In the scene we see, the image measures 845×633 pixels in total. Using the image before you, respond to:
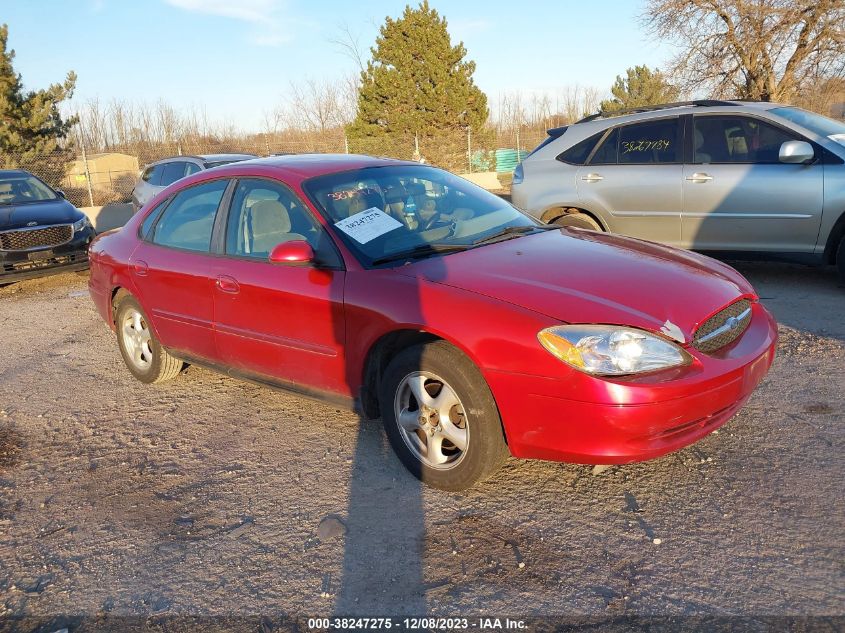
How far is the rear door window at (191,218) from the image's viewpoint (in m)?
4.60

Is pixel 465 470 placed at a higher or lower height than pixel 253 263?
lower

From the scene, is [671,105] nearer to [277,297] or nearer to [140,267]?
[277,297]

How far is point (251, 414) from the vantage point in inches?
184

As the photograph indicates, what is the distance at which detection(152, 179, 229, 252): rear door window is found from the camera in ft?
15.1

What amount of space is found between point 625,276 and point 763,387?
1650 mm

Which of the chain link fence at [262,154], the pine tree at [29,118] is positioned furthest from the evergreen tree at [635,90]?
the pine tree at [29,118]

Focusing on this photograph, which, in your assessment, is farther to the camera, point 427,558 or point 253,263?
Result: point 253,263

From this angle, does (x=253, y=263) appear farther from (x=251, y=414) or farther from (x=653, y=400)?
(x=653, y=400)

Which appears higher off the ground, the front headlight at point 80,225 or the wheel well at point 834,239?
the front headlight at point 80,225

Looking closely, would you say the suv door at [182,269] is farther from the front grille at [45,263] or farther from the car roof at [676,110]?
the front grille at [45,263]

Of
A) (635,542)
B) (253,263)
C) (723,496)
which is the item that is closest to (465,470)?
(635,542)

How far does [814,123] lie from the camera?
267 inches

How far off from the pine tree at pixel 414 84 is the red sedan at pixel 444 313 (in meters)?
24.3

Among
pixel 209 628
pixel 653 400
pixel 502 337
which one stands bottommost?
pixel 209 628
